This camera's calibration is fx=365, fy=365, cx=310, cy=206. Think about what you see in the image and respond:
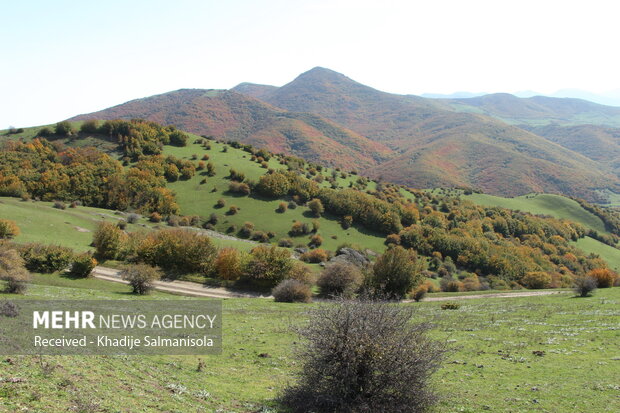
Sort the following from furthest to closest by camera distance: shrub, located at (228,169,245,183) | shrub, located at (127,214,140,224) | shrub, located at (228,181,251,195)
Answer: shrub, located at (228,169,245,183)
shrub, located at (228,181,251,195)
shrub, located at (127,214,140,224)

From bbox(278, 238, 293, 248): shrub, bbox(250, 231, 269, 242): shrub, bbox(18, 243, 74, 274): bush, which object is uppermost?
bbox(18, 243, 74, 274): bush

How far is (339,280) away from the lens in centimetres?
4281

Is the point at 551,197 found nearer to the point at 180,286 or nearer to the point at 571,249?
the point at 571,249

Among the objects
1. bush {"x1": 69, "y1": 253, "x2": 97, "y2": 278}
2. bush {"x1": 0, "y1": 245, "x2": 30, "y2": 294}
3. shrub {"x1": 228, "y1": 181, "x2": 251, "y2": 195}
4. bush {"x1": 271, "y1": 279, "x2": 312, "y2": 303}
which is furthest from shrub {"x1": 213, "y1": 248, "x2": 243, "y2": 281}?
shrub {"x1": 228, "y1": 181, "x2": 251, "y2": 195}

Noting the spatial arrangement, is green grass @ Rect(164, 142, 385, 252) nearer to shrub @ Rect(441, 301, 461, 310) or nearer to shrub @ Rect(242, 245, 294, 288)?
shrub @ Rect(242, 245, 294, 288)

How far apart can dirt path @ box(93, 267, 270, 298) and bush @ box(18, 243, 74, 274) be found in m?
3.42

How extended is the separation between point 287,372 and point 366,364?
6526 mm

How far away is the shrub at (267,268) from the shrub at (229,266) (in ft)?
3.30

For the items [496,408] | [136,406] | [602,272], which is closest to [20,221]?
[136,406]

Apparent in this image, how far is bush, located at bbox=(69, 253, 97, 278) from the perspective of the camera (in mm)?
35562

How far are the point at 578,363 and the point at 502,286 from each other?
52.2 meters

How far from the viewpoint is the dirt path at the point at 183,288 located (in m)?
38.8

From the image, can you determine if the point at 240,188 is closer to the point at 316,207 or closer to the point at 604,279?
the point at 316,207

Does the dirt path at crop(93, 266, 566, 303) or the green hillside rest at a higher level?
the green hillside
